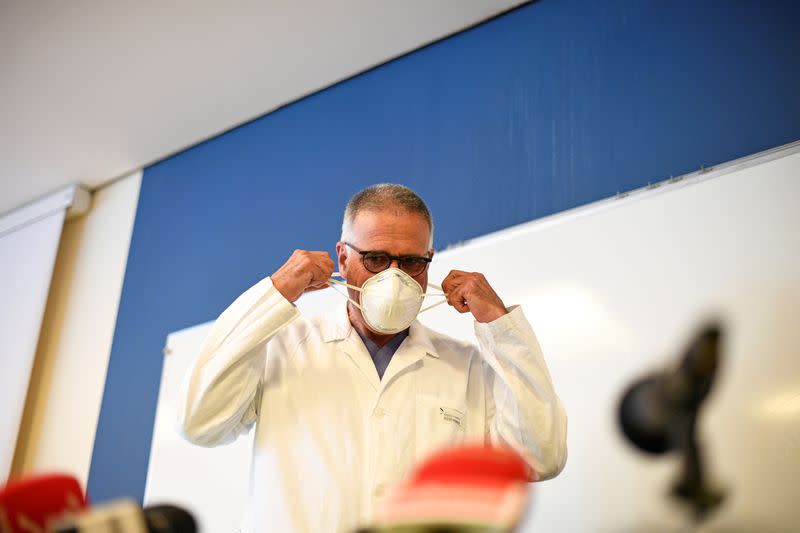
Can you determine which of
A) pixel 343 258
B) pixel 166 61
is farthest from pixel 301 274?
pixel 166 61

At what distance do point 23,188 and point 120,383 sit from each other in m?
1.45

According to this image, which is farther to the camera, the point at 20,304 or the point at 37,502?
the point at 20,304

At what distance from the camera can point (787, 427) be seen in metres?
1.61

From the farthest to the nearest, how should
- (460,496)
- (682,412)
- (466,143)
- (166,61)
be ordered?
(166,61), (466,143), (682,412), (460,496)

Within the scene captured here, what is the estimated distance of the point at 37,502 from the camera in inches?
24.3

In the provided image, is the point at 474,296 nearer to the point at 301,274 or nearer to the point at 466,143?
the point at 301,274

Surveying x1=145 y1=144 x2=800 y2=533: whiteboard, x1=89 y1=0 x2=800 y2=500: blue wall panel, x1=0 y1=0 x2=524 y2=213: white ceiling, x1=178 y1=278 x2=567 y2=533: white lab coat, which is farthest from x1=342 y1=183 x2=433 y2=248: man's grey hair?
x1=0 y1=0 x2=524 y2=213: white ceiling

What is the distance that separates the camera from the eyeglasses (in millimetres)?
1593

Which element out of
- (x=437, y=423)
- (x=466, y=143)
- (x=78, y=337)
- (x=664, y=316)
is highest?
(x=466, y=143)

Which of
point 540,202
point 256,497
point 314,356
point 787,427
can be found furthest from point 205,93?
point 787,427

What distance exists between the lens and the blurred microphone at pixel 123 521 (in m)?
0.56

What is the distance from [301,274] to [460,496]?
1117mm

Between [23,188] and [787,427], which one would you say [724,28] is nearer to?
[787,427]

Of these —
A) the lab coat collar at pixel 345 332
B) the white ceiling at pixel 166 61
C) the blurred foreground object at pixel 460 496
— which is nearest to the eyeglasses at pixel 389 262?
the lab coat collar at pixel 345 332
